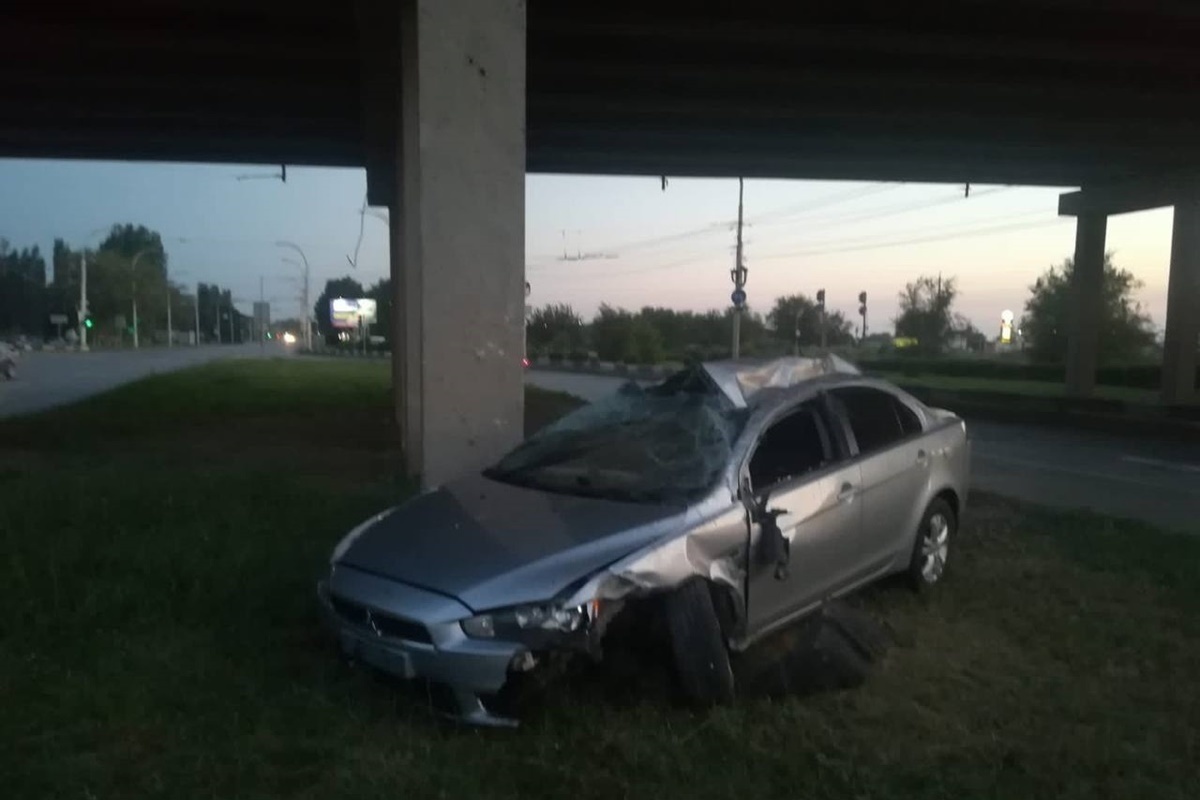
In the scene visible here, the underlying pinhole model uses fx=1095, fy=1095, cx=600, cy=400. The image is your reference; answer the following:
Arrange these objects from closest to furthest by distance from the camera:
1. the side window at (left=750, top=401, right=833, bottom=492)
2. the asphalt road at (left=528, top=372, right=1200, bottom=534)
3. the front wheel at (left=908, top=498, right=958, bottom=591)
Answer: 1. the side window at (left=750, top=401, right=833, bottom=492)
2. the front wheel at (left=908, top=498, right=958, bottom=591)
3. the asphalt road at (left=528, top=372, right=1200, bottom=534)

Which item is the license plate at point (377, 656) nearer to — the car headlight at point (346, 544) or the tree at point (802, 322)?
the car headlight at point (346, 544)

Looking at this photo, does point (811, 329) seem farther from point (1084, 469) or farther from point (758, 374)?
point (758, 374)

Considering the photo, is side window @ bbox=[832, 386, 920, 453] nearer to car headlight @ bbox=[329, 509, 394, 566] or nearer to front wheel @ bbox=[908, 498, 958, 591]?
front wheel @ bbox=[908, 498, 958, 591]

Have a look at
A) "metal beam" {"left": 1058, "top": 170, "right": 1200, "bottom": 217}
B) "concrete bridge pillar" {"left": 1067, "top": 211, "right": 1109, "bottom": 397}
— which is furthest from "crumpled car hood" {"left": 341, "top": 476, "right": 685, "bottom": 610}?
"concrete bridge pillar" {"left": 1067, "top": 211, "right": 1109, "bottom": 397}

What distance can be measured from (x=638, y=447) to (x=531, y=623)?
1.59 meters

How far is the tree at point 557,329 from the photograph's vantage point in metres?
48.8

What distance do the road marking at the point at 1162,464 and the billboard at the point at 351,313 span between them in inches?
2999

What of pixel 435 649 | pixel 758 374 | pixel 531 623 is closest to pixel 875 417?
pixel 758 374

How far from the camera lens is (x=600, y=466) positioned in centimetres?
561

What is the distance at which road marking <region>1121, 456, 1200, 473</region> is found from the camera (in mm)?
15773

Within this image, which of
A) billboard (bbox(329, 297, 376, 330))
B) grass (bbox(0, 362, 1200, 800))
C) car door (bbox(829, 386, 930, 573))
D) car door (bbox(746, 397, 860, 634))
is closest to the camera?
grass (bbox(0, 362, 1200, 800))

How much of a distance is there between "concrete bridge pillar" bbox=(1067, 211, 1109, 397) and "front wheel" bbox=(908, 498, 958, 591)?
959 inches

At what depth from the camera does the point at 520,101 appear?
9133 millimetres

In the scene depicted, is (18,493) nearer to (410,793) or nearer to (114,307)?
(410,793)
